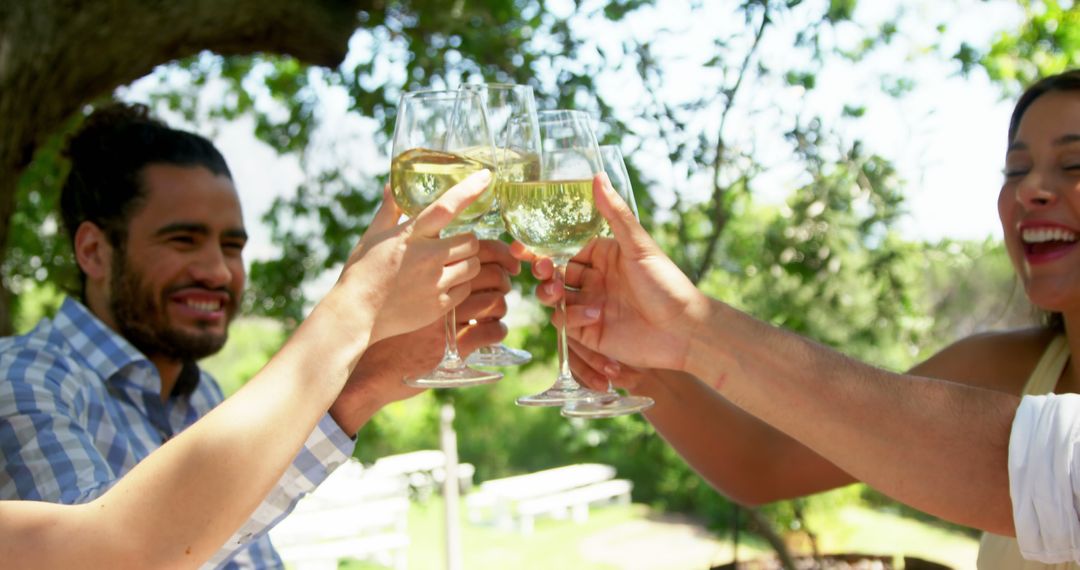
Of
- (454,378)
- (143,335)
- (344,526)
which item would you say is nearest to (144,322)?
(143,335)

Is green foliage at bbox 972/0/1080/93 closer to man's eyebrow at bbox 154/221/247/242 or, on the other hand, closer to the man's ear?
man's eyebrow at bbox 154/221/247/242

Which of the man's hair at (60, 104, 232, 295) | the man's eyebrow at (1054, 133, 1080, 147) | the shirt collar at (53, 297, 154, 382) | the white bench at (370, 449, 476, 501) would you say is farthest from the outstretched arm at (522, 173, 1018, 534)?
the white bench at (370, 449, 476, 501)

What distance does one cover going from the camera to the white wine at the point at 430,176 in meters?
1.87

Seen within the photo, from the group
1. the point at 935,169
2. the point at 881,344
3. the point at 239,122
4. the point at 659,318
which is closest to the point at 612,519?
the point at 239,122

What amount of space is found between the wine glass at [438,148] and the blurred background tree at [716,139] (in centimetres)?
247

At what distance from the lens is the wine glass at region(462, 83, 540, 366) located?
1.90 meters

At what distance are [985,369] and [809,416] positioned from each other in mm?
1277

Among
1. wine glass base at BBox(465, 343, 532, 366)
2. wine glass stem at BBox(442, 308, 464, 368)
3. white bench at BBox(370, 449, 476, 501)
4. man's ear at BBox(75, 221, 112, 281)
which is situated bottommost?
white bench at BBox(370, 449, 476, 501)

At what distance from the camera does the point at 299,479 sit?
2.04 meters

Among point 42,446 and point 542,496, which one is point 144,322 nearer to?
point 42,446

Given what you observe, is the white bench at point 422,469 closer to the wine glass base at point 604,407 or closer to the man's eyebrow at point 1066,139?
the wine glass base at point 604,407

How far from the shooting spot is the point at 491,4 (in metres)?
4.68

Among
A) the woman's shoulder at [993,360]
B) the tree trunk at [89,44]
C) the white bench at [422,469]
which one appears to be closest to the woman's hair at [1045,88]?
the woman's shoulder at [993,360]

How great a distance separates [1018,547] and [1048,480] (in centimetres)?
56
